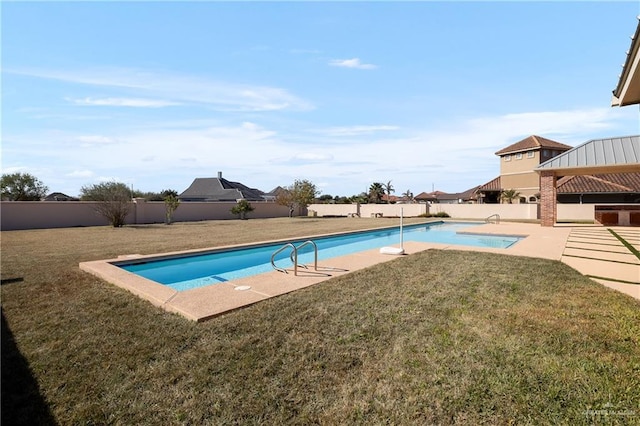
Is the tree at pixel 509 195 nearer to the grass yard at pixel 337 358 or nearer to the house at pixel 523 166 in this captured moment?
the house at pixel 523 166

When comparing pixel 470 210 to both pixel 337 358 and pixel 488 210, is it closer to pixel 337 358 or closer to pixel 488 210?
pixel 488 210

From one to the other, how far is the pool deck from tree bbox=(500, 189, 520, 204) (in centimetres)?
2620

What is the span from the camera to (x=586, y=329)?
142 inches

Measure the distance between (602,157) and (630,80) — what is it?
1521 centimetres

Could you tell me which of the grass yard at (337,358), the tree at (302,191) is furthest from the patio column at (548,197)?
the tree at (302,191)

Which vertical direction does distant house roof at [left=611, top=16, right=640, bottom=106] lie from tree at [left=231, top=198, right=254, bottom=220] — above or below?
above

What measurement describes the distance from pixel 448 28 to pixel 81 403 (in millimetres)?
12167

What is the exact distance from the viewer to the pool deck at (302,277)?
4.61 m

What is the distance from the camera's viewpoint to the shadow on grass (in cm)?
232

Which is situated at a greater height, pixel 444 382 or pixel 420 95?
pixel 420 95

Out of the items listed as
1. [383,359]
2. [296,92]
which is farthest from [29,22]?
[296,92]

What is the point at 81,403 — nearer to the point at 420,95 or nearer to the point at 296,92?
the point at 296,92

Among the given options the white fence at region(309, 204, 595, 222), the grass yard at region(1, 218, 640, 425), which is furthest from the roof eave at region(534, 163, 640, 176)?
the grass yard at region(1, 218, 640, 425)

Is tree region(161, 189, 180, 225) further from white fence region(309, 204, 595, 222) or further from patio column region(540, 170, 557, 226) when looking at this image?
patio column region(540, 170, 557, 226)
